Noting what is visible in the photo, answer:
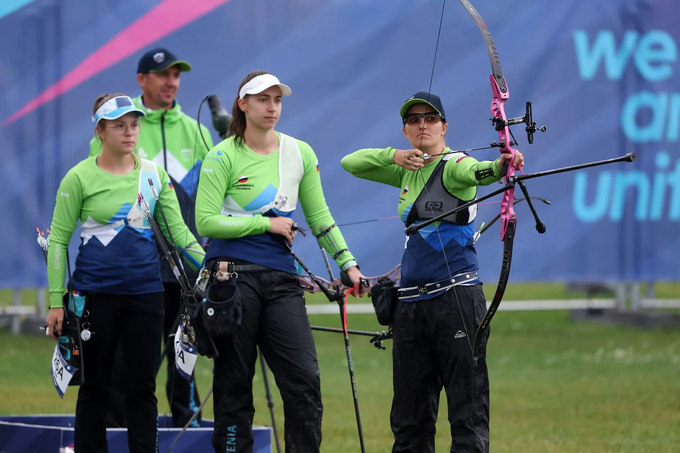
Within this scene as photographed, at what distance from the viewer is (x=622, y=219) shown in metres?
9.62

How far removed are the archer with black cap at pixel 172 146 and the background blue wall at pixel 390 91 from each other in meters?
3.47

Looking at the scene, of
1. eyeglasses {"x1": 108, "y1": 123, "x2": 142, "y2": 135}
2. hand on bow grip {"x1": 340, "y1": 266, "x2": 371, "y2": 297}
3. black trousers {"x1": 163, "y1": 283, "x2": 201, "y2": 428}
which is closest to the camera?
hand on bow grip {"x1": 340, "y1": 266, "x2": 371, "y2": 297}

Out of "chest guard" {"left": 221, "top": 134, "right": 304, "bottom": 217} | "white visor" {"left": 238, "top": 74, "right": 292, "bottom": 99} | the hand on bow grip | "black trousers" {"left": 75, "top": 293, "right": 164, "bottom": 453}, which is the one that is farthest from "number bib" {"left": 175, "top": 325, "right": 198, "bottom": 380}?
"white visor" {"left": 238, "top": 74, "right": 292, "bottom": 99}

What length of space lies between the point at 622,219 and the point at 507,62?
1.93m

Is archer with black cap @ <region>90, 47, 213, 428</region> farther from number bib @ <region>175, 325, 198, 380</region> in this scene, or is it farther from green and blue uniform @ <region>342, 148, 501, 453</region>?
green and blue uniform @ <region>342, 148, 501, 453</region>

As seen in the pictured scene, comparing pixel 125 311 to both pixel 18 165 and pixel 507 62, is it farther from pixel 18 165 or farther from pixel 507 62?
pixel 507 62

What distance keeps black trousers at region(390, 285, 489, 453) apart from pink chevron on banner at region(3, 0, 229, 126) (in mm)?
5689

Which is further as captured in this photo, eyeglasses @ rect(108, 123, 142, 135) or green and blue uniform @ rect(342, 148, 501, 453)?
eyeglasses @ rect(108, 123, 142, 135)

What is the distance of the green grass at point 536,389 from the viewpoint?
5.73 m

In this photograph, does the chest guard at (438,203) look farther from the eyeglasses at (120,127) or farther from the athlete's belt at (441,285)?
the eyeglasses at (120,127)

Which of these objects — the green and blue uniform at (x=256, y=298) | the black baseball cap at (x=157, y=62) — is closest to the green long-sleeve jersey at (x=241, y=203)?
the green and blue uniform at (x=256, y=298)

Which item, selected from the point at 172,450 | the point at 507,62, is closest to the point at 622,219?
the point at 507,62

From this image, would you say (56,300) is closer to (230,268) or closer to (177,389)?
(230,268)

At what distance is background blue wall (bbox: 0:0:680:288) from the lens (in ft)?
29.4
